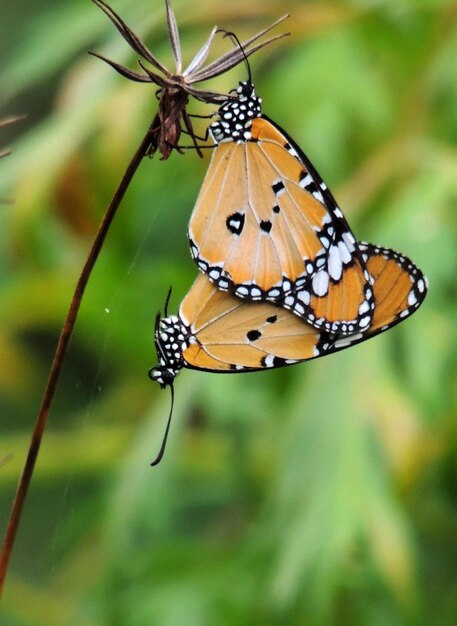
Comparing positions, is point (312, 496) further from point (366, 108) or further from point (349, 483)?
point (366, 108)

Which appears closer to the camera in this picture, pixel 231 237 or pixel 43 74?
pixel 231 237

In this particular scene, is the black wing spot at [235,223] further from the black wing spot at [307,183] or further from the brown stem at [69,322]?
the brown stem at [69,322]

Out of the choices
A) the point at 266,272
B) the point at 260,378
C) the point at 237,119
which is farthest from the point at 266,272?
the point at 260,378

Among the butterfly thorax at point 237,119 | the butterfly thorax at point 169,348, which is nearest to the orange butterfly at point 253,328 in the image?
the butterfly thorax at point 169,348

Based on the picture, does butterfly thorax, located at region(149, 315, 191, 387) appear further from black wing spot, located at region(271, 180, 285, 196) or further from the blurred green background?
Result: the blurred green background

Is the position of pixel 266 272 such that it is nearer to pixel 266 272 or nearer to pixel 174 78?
pixel 266 272

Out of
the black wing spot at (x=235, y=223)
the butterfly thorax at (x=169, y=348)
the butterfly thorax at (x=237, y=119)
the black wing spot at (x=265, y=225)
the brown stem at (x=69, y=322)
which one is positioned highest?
the butterfly thorax at (x=237, y=119)

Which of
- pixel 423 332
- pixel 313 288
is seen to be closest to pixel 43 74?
pixel 423 332
